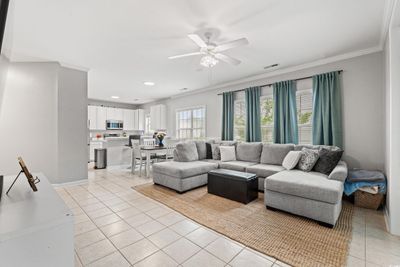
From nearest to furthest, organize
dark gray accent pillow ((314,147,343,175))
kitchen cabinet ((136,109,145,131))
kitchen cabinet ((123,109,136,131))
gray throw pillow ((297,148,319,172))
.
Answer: dark gray accent pillow ((314,147,343,175)), gray throw pillow ((297,148,319,172)), kitchen cabinet ((123,109,136,131)), kitchen cabinet ((136,109,145,131))

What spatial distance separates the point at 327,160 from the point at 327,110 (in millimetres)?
1063

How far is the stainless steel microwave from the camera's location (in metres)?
7.85

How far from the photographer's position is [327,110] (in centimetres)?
353

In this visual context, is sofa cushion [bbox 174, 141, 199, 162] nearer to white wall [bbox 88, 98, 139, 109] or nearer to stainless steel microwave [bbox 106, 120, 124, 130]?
stainless steel microwave [bbox 106, 120, 124, 130]

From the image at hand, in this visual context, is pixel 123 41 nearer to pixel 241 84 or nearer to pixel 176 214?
pixel 176 214

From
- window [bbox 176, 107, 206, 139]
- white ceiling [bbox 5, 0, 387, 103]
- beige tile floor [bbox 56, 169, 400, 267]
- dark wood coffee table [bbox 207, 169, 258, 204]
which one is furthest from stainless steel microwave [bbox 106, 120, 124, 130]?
dark wood coffee table [bbox 207, 169, 258, 204]

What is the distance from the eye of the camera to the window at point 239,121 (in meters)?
5.05

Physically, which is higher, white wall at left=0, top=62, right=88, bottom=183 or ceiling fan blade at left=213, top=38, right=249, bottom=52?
ceiling fan blade at left=213, top=38, right=249, bottom=52

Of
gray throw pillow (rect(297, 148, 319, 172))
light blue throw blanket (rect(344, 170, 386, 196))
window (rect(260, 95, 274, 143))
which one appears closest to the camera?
light blue throw blanket (rect(344, 170, 386, 196))

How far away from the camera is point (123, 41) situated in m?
2.88

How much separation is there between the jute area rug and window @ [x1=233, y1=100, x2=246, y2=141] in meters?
2.19

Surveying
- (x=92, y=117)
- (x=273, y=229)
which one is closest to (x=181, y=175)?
(x=273, y=229)

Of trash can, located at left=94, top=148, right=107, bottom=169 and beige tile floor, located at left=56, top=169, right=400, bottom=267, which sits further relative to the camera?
trash can, located at left=94, top=148, right=107, bottom=169

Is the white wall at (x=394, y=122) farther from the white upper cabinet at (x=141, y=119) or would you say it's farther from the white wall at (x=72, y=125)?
the white upper cabinet at (x=141, y=119)
